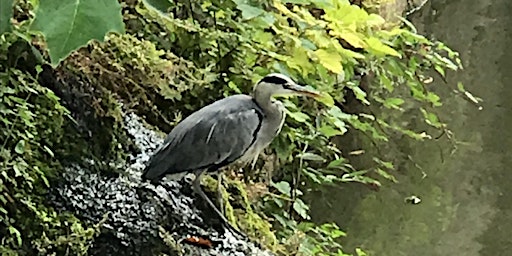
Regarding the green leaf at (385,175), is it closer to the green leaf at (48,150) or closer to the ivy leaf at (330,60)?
the ivy leaf at (330,60)

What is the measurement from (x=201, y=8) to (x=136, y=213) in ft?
2.06

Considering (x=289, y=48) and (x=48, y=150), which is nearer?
(x=48, y=150)

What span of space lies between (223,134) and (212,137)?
3cm

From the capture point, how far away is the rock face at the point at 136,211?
1.22m

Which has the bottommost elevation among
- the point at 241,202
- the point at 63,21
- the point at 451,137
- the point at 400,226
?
the point at 400,226

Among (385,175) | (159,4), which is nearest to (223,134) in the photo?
(159,4)

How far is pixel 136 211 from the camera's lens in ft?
4.21

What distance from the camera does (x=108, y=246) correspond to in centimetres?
120

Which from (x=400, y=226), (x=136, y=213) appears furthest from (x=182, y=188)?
(x=400, y=226)

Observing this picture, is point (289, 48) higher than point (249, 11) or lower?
lower

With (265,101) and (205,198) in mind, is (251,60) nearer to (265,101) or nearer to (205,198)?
(265,101)

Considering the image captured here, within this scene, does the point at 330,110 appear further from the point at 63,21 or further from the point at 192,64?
the point at 63,21

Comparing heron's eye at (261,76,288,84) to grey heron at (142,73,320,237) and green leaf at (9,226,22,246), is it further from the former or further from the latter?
green leaf at (9,226,22,246)

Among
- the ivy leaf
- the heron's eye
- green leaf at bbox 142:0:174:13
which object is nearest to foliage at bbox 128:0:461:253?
the ivy leaf
